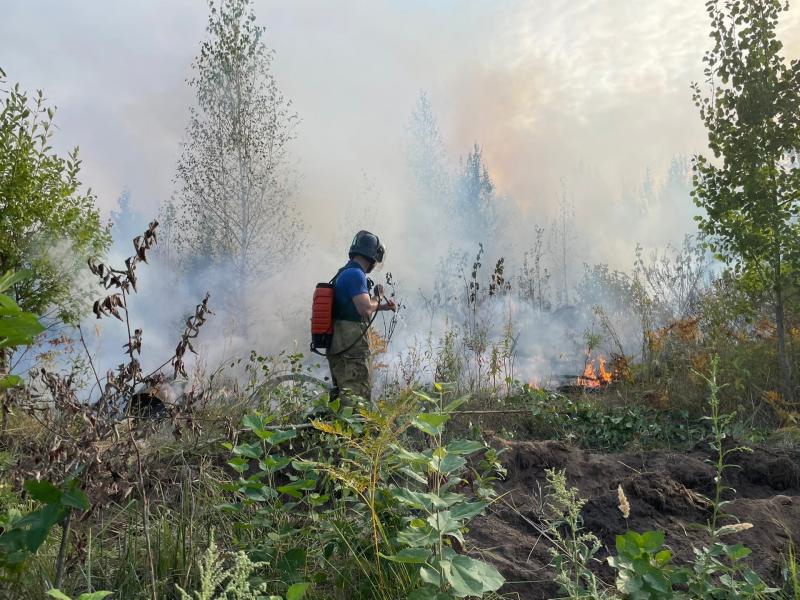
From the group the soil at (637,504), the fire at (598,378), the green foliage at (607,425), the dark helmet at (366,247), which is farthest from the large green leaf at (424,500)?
the fire at (598,378)

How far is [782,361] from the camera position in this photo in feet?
21.5

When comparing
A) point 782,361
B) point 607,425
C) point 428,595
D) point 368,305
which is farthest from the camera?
point 782,361

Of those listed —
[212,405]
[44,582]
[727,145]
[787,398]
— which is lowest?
[44,582]

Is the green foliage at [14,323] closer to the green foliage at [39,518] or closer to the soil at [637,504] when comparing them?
the green foliage at [39,518]

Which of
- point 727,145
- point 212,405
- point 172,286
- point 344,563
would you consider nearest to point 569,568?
point 344,563

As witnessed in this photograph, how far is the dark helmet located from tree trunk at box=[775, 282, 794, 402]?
3981 mm

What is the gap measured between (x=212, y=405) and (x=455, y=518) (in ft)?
11.8

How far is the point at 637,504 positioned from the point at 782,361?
459 cm

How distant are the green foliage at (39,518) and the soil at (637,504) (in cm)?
133

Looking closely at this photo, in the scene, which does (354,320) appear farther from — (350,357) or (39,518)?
(39,518)

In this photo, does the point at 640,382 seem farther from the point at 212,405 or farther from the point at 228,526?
the point at 228,526

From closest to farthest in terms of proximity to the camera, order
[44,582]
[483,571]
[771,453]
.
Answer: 1. [483,571]
2. [44,582]
3. [771,453]

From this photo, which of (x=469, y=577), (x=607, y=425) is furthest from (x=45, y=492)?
(x=607, y=425)

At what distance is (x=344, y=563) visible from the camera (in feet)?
7.50
